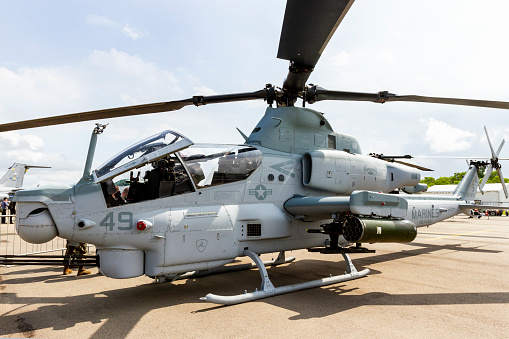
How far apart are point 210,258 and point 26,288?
3.84 metres

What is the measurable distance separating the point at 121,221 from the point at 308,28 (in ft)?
12.3

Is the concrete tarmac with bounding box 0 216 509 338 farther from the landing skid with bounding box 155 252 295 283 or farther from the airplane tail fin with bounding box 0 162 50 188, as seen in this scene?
the airplane tail fin with bounding box 0 162 50 188

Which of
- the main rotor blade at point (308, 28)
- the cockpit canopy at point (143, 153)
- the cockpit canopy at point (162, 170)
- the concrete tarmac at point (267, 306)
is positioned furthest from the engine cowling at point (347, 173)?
the cockpit canopy at point (143, 153)

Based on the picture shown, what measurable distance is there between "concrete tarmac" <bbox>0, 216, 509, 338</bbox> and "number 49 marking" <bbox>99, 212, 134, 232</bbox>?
126 centimetres

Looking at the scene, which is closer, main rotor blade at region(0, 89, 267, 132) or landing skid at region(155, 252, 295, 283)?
main rotor blade at region(0, 89, 267, 132)

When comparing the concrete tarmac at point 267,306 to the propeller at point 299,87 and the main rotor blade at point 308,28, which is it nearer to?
the propeller at point 299,87

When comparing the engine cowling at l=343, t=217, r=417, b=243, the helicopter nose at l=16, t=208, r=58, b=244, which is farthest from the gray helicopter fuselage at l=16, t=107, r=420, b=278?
the engine cowling at l=343, t=217, r=417, b=243

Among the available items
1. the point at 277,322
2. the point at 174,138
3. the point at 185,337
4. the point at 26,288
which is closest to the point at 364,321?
the point at 277,322

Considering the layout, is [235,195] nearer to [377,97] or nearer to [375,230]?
[375,230]

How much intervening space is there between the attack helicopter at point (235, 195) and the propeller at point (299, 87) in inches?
0.8

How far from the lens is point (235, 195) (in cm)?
607

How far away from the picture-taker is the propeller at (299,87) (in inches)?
150

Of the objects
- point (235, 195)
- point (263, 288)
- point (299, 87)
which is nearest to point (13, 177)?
point (235, 195)

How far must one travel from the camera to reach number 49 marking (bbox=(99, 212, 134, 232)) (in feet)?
16.2
